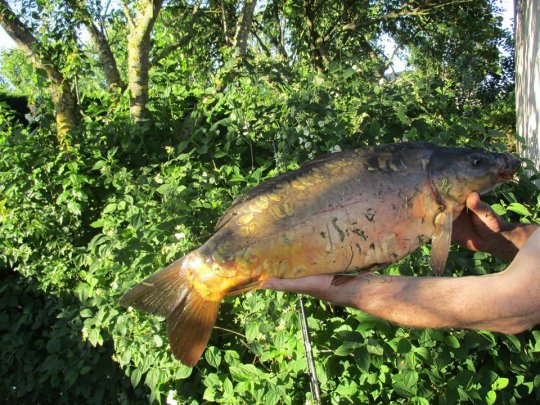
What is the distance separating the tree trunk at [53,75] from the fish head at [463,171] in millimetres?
3018

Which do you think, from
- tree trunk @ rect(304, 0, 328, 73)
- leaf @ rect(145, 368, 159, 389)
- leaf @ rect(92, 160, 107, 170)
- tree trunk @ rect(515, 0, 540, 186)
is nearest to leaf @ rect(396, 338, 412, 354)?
leaf @ rect(145, 368, 159, 389)

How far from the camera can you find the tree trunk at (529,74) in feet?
23.5

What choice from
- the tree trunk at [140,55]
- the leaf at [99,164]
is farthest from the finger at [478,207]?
the tree trunk at [140,55]

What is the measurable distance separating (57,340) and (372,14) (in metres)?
14.3

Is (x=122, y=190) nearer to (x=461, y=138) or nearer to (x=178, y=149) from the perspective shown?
(x=178, y=149)

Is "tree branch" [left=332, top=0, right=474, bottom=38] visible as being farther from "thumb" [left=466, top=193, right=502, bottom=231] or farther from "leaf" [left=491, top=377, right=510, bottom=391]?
"thumb" [left=466, top=193, right=502, bottom=231]

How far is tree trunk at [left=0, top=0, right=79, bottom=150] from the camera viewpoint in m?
4.21

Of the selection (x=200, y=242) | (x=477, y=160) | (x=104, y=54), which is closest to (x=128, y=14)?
(x=104, y=54)

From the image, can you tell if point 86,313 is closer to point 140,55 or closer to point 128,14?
point 140,55

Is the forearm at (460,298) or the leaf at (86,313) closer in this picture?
the forearm at (460,298)

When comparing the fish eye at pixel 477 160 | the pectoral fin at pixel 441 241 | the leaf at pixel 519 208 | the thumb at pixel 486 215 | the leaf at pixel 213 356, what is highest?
the fish eye at pixel 477 160

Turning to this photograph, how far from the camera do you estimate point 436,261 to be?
1.65 meters

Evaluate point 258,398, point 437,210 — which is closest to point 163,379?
point 258,398

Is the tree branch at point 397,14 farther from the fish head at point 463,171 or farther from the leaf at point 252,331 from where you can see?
the fish head at point 463,171
